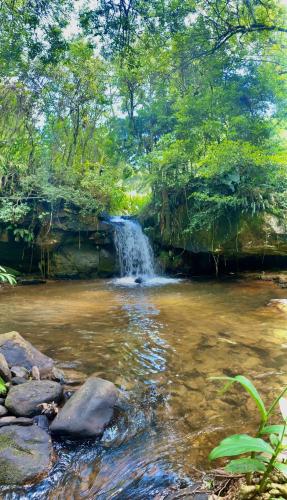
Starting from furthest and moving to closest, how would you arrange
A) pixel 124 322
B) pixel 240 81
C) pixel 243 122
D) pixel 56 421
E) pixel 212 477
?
pixel 240 81, pixel 243 122, pixel 124 322, pixel 56 421, pixel 212 477

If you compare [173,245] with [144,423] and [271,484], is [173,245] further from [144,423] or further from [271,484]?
[271,484]

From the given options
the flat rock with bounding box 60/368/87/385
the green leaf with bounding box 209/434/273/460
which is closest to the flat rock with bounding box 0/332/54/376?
the flat rock with bounding box 60/368/87/385

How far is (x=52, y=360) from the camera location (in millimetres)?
3627

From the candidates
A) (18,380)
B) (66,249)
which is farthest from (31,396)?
(66,249)

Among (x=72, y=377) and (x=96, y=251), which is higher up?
(x=96, y=251)

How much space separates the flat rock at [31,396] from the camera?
254 cm

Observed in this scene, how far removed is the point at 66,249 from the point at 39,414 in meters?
8.73

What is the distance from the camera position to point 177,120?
10.5 meters

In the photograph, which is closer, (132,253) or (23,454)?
(23,454)

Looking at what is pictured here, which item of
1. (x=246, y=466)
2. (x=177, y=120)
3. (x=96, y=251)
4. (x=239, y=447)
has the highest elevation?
(x=177, y=120)

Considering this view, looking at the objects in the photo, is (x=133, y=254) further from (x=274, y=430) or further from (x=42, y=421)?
(x=274, y=430)

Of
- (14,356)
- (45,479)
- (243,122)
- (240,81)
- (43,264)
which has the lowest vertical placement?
(45,479)

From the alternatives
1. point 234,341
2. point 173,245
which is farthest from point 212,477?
point 173,245

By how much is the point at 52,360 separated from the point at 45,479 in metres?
1.72
